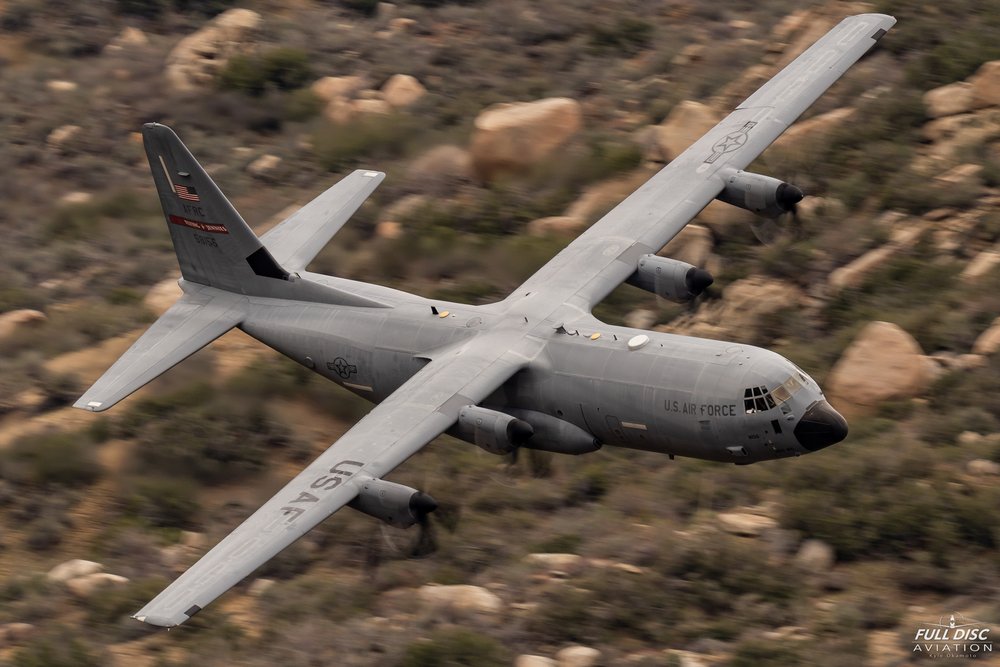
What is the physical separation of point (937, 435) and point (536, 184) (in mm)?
14919

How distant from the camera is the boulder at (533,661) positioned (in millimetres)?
21812

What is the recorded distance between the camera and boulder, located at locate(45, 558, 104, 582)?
2603 centimetres

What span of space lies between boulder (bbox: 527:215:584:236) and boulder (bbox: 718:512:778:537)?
12.2 metres

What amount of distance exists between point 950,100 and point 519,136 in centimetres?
1163

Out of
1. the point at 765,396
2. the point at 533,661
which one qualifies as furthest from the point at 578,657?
the point at 765,396

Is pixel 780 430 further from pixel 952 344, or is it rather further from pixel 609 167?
pixel 609 167

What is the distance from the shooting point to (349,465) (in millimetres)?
23797

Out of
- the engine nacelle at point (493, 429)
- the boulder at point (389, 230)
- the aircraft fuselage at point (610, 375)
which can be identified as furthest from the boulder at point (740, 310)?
the boulder at point (389, 230)

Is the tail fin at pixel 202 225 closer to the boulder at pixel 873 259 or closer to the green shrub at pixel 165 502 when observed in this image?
the green shrub at pixel 165 502

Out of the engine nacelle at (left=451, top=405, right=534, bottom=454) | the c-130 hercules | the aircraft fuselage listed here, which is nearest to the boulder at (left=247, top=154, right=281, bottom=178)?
the c-130 hercules

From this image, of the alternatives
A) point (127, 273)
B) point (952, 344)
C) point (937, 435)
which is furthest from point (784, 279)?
point (127, 273)

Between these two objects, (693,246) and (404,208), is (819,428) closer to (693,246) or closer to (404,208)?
(693,246)

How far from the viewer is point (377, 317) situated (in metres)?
28.3

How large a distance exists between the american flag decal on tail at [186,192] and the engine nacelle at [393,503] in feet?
29.5
